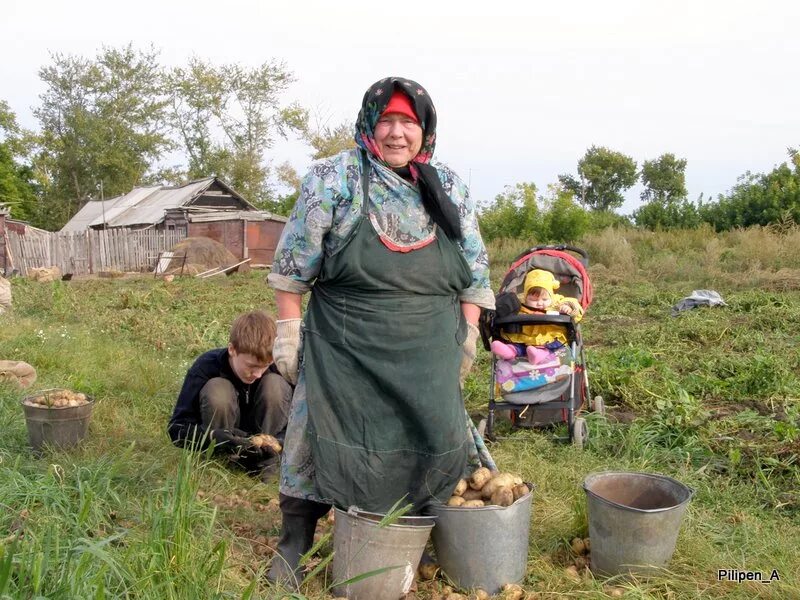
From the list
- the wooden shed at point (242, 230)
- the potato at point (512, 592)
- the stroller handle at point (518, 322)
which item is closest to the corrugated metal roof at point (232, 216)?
the wooden shed at point (242, 230)

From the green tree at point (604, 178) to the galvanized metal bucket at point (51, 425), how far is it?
1961 inches

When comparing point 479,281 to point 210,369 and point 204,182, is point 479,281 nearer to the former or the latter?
point 210,369

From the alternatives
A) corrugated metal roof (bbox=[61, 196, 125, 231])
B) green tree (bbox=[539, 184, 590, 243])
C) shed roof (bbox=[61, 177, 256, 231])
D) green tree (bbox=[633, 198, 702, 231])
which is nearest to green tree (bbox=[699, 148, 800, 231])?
green tree (bbox=[633, 198, 702, 231])

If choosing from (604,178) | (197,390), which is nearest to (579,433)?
(197,390)

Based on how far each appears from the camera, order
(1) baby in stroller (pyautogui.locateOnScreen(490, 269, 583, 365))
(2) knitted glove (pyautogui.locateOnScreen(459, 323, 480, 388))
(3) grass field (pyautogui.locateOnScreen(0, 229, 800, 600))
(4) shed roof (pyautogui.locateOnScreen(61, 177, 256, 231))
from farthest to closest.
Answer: (4) shed roof (pyautogui.locateOnScreen(61, 177, 256, 231)), (1) baby in stroller (pyautogui.locateOnScreen(490, 269, 583, 365)), (2) knitted glove (pyautogui.locateOnScreen(459, 323, 480, 388)), (3) grass field (pyautogui.locateOnScreen(0, 229, 800, 600))

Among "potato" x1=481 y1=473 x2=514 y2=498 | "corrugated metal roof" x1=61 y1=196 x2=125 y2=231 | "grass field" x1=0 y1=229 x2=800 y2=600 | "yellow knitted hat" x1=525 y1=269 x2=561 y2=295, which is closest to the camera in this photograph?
"grass field" x1=0 y1=229 x2=800 y2=600

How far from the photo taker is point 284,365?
9.70ft

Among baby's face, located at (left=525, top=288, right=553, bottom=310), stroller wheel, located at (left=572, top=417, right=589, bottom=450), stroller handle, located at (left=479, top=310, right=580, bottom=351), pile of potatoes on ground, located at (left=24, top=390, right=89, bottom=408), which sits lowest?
stroller wheel, located at (left=572, top=417, right=589, bottom=450)

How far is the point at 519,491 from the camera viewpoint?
2.93 meters

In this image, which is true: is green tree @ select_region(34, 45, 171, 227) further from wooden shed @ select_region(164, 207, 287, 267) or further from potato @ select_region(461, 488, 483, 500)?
potato @ select_region(461, 488, 483, 500)

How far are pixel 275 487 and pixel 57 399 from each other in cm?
140

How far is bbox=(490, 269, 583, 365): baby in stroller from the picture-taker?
518 centimetres

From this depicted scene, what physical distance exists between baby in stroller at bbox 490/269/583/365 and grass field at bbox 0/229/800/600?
21.7 inches

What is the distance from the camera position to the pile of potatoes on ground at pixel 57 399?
170 inches
